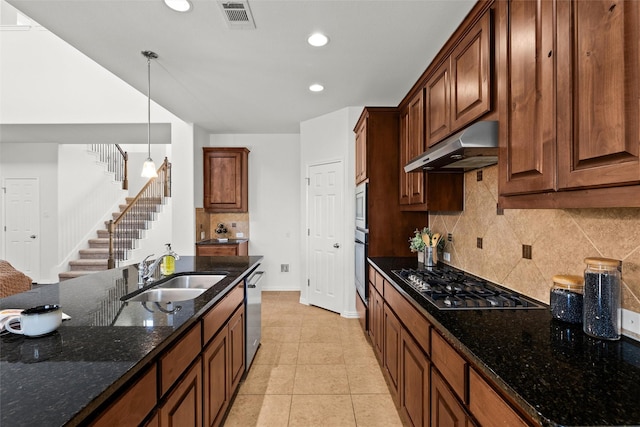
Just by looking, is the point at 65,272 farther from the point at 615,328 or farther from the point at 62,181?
the point at 615,328

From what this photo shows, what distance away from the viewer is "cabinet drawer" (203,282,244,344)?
5.43 feet

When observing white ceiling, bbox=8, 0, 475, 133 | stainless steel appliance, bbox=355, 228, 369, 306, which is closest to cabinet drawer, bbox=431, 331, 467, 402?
stainless steel appliance, bbox=355, 228, 369, 306

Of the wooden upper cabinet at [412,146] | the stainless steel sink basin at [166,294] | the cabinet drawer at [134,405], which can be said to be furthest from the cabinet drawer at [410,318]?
the stainless steel sink basin at [166,294]

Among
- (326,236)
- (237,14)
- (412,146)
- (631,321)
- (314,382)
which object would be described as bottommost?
(314,382)

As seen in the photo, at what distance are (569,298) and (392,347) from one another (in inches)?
49.0

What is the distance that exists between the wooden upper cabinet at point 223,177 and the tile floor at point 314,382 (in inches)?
93.6

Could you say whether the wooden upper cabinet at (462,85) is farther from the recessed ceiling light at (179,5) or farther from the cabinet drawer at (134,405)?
the cabinet drawer at (134,405)

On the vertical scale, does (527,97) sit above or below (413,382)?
above

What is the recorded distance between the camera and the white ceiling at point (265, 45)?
2100 mm

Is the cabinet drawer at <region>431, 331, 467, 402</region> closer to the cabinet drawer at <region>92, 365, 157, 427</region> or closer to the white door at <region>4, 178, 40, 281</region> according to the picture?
the cabinet drawer at <region>92, 365, 157, 427</region>

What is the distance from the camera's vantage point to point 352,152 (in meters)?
4.14

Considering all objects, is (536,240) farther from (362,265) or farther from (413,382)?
(362,265)

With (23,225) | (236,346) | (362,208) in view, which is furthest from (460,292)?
(23,225)

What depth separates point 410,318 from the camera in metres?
1.80
